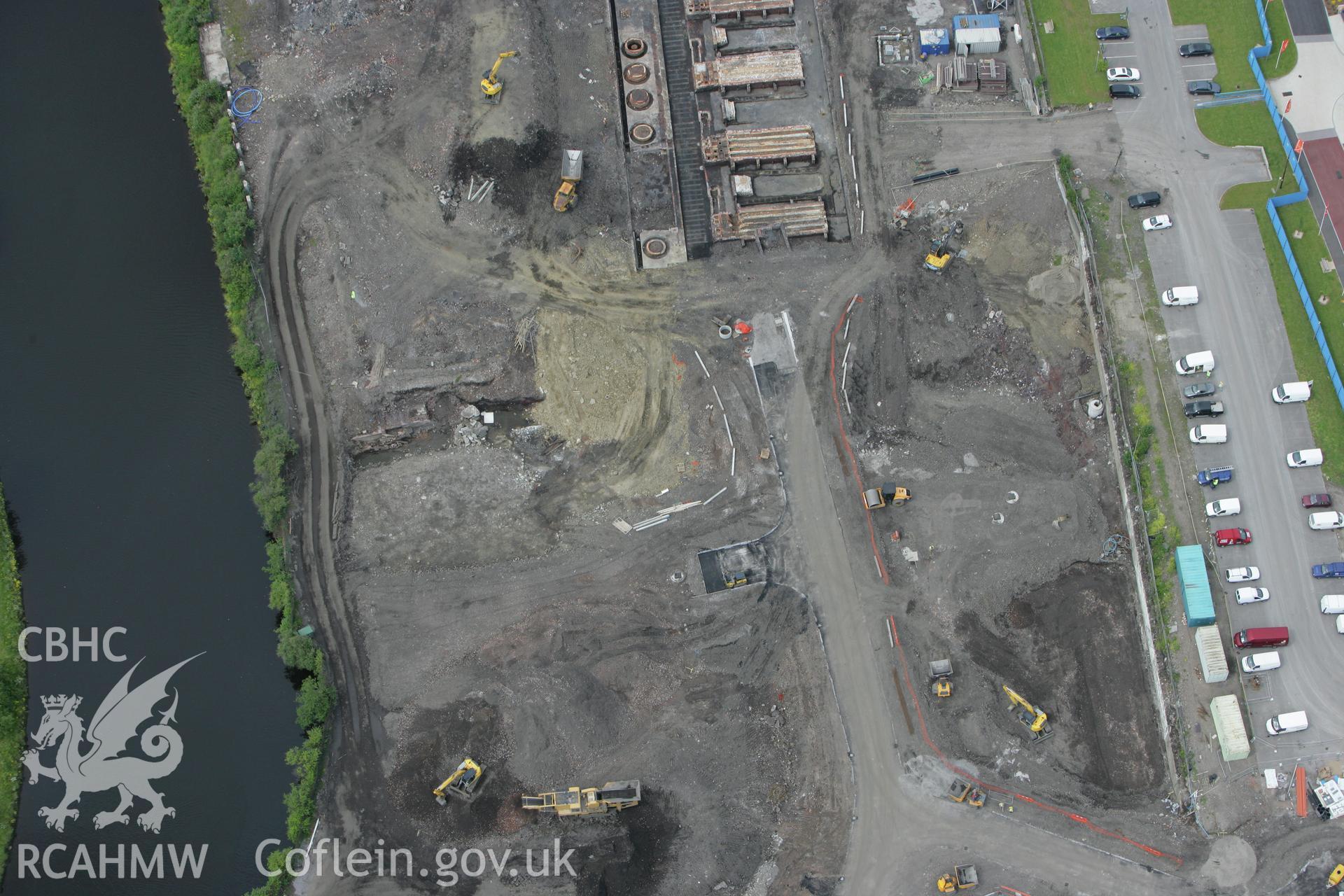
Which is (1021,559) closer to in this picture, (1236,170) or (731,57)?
(1236,170)

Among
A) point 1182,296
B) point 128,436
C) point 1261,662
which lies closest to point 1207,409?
point 1182,296

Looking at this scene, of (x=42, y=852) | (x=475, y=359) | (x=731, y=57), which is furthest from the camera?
(x=731, y=57)

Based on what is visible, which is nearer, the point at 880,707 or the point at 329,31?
the point at 880,707

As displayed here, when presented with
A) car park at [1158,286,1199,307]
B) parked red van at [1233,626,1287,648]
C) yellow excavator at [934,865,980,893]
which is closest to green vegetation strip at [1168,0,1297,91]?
car park at [1158,286,1199,307]

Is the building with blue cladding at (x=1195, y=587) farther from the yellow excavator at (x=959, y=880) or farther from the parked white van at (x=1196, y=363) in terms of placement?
the yellow excavator at (x=959, y=880)

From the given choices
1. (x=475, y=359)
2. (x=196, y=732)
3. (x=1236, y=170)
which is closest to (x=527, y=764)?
(x=196, y=732)

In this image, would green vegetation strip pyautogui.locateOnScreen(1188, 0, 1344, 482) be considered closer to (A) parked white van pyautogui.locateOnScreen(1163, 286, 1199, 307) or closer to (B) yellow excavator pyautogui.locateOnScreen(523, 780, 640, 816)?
(A) parked white van pyautogui.locateOnScreen(1163, 286, 1199, 307)
